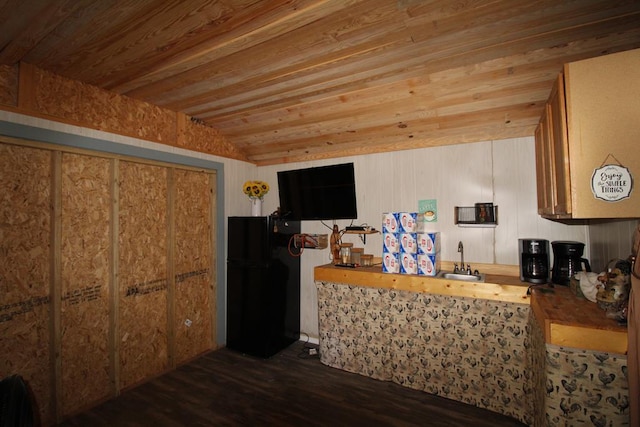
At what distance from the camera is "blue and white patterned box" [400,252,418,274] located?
8.77ft

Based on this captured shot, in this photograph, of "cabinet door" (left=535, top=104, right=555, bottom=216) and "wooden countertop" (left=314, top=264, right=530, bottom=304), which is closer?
"cabinet door" (left=535, top=104, right=555, bottom=216)

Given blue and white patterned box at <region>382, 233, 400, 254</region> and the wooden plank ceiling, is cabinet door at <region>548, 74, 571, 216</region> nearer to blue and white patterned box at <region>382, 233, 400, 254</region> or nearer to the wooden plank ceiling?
the wooden plank ceiling

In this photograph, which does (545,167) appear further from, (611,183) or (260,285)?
(260,285)

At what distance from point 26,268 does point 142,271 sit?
0.82m

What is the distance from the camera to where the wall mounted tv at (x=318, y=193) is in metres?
3.26

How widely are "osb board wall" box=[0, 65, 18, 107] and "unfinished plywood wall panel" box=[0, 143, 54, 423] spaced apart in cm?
32

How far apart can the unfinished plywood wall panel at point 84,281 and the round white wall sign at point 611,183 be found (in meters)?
3.38

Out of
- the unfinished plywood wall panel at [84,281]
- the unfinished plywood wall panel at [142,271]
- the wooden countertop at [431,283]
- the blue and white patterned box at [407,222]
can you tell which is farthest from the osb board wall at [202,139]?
the blue and white patterned box at [407,222]

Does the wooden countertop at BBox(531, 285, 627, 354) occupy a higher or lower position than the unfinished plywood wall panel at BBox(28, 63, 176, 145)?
lower

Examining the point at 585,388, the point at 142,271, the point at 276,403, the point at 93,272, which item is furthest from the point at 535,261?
the point at 93,272

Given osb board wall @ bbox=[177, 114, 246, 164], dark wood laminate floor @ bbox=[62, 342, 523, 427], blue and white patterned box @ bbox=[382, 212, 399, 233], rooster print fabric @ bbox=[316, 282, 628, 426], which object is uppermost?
osb board wall @ bbox=[177, 114, 246, 164]

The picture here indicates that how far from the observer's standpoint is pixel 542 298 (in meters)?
1.94

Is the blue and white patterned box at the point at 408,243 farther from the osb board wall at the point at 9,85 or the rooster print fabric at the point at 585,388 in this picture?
the osb board wall at the point at 9,85

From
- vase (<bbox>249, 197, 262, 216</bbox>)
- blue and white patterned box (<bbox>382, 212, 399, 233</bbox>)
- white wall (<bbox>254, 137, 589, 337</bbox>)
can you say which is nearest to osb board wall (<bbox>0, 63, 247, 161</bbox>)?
vase (<bbox>249, 197, 262, 216</bbox>)
